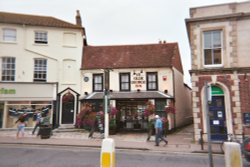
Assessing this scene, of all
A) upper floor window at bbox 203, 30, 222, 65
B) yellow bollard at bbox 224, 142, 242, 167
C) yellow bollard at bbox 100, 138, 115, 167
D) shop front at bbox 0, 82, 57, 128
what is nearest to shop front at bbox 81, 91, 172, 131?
shop front at bbox 0, 82, 57, 128

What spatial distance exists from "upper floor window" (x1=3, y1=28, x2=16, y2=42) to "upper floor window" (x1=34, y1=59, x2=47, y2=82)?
2682 mm

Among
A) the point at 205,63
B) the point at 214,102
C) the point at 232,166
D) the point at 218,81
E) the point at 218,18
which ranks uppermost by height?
the point at 218,18

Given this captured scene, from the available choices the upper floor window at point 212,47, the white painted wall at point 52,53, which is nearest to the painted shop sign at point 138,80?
the white painted wall at point 52,53

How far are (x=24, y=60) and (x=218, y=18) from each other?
1563 cm

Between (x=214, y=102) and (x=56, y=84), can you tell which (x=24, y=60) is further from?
(x=214, y=102)

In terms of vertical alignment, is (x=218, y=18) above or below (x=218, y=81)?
above

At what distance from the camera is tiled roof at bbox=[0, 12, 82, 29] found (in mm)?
19547

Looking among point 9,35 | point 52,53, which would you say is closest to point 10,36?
point 9,35

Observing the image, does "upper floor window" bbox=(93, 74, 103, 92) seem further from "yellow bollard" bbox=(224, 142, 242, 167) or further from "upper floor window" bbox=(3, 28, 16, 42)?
"yellow bollard" bbox=(224, 142, 242, 167)

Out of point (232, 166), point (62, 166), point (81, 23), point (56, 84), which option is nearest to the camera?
point (232, 166)

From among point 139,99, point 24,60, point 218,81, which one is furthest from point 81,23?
point 218,81

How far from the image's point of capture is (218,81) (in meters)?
13.5

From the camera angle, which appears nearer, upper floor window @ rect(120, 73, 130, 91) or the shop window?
the shop window

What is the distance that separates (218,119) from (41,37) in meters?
15.9
